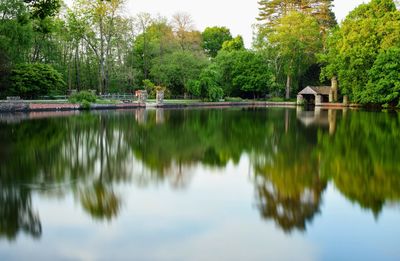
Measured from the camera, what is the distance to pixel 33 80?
3522cm

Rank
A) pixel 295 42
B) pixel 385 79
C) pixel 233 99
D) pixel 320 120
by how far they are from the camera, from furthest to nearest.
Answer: pixel 233 99 → pixel 295 42 → pixel 385 79 → pixel 320 120

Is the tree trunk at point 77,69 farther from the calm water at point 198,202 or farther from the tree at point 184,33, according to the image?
the calm water at point 198,202

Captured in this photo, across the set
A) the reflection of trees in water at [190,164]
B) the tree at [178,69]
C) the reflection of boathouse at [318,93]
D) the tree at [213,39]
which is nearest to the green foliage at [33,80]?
the tree at [178,69]

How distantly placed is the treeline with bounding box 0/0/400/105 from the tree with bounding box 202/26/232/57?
10989 mm

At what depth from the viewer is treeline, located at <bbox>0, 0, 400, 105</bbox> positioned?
3781 centimetres

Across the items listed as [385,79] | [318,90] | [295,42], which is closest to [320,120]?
[385,79]

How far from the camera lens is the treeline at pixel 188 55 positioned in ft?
124

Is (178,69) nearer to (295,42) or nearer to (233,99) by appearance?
(233,99)

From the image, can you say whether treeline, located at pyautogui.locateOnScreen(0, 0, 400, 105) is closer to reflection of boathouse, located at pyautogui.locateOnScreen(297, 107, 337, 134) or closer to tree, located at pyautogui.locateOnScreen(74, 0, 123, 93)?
tree, located at pyautogui.locateOnScreen(74, 0, 123, 93)

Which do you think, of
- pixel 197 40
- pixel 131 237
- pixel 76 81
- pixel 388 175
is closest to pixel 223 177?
pixel 388 175

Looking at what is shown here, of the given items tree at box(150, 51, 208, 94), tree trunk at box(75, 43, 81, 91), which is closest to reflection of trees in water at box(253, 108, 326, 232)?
tree at box(150, 51, 208, 94)

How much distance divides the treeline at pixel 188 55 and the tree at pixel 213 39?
10989 millimetres

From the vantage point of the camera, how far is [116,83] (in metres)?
49.8

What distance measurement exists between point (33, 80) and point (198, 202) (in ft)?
103
